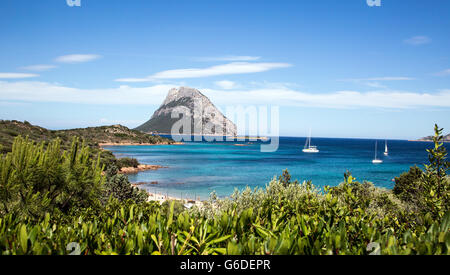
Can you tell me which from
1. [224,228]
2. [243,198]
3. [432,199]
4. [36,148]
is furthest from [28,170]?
[432,199]

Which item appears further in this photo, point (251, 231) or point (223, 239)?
point (251, 231)

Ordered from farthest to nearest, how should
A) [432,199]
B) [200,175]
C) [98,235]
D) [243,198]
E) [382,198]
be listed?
[200,175] → [382,198] → [243,198] → [432,199] → [98,235]

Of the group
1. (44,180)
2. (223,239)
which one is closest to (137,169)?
(44,180)

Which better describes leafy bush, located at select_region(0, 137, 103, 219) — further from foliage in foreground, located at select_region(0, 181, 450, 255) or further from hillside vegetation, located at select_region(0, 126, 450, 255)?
foliage in foreground, located at select_region(0, 181, 450, 255)

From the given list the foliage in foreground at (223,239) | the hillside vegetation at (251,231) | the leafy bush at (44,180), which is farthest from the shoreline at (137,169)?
the foliage in foreground at (223,239)

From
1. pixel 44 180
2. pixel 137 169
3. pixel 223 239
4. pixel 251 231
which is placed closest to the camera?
pixel 223 239

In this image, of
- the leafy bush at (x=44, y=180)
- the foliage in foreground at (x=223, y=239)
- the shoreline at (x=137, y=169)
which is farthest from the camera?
the shoreline at (x=137, y=169)

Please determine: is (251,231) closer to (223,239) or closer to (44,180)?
(223,239)

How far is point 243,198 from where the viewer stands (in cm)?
1292

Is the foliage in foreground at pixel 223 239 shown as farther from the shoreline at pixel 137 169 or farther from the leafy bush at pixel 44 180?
the shoreline at pixel 137 169
